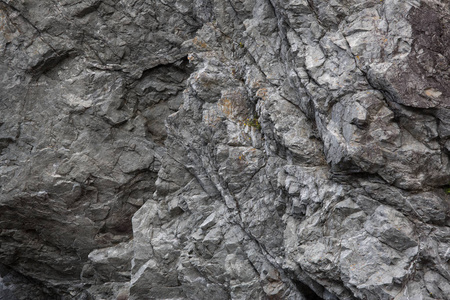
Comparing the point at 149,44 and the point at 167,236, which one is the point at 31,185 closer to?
the point at 167,236

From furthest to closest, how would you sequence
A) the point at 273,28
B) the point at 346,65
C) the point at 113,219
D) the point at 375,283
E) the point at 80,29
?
the point at 113,219 → the point at 80,29 → the point at 273,28 → the point at 346,65 → the point at 375,283

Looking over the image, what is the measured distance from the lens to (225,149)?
11711 millimetres

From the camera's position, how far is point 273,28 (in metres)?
11.5

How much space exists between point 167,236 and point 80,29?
25.1 feet

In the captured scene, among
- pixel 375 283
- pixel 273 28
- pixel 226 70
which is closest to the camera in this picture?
pixel 375 283

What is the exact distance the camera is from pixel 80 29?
1434 centimetres

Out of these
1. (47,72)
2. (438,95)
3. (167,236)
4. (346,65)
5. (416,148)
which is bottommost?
(167,236)

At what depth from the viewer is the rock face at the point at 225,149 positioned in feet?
27.6

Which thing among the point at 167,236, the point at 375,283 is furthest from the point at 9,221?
the point at 375,283

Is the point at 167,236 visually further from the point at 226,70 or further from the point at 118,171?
the point at 226,70

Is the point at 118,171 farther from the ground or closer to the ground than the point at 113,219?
farther from the ground

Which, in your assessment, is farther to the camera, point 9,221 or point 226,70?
point 9,221

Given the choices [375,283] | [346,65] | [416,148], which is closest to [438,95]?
[416,148]

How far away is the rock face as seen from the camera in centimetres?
841
